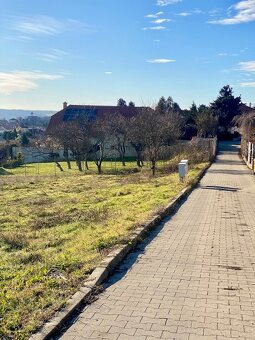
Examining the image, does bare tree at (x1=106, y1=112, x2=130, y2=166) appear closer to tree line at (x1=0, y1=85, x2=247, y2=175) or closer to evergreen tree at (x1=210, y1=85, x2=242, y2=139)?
tree line at (x1=0, y1=85, x2=247, y2=175)

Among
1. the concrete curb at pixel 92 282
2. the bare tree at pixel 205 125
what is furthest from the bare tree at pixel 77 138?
the concrete curb at pixel 92 282

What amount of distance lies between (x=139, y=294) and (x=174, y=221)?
5.21 metres

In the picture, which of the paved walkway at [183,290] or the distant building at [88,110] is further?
the distant building at [88,110]

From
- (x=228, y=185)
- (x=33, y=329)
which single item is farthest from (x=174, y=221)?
(x=228, y=185)

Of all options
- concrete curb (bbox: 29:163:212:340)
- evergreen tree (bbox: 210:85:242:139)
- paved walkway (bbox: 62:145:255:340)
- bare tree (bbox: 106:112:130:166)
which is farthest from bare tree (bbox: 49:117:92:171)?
concrete curb (bbox: 29:163:212:340)

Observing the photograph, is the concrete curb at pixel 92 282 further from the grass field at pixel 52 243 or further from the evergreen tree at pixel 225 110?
the evergreen tree at pixel 225 110

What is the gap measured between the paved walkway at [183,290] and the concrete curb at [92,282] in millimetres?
132

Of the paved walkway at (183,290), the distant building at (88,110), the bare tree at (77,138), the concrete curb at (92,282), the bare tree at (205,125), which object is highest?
the distant building at (88,110)

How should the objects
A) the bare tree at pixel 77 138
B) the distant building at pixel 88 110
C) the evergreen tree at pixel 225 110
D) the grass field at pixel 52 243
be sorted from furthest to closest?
the distant building at pixel 88 110, the evergreen tree at pixel 225 110, the bare tree at pixel 77 138, the grass field at pixel 52 243

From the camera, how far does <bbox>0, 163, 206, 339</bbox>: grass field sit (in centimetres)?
487

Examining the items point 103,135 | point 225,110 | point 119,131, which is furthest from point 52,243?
point 225,110

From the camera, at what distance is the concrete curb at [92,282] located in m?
4.35

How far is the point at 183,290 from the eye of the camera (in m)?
5.77

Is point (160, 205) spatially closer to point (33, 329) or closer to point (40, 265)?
point (40, 265)
